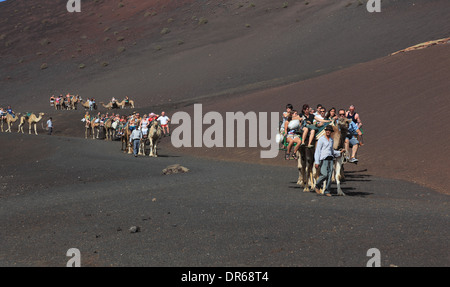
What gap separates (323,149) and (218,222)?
13.5 feet

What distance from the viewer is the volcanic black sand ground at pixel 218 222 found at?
33.2ft

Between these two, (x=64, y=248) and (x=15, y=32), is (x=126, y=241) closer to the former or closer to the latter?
(x=64, y=248)

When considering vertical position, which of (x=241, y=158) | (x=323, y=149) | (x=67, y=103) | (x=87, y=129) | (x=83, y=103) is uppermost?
(x=67, y=103)

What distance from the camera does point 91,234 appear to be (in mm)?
12297

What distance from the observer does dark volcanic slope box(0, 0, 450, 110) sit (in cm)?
6225

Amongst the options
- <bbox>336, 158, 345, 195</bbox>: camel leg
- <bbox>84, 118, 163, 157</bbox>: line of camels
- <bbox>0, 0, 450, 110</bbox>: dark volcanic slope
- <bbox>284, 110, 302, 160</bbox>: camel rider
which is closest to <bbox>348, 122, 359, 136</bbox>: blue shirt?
<bbox>336, 158, 345, 195</bbox>: camel leg

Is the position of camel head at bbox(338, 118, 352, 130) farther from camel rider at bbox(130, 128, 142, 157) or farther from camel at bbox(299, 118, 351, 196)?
camel rider at bbox(130, 128, 142, 157)

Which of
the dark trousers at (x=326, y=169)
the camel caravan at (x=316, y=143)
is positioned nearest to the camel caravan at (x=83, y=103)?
the camel caravan at (x=316, y=143)

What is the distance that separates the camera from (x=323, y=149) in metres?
15.7

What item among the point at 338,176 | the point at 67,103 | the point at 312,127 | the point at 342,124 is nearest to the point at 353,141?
the point at 342,124

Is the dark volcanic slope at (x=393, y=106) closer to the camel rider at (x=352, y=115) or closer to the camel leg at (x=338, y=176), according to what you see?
the camel rider at (x=352, y=115)

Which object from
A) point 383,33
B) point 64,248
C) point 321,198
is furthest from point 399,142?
point 383,33

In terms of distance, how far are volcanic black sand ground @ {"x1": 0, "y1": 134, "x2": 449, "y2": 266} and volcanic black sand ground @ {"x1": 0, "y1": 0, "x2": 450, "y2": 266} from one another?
0.18 ft

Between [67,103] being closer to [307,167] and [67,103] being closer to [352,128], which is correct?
[352,128]
